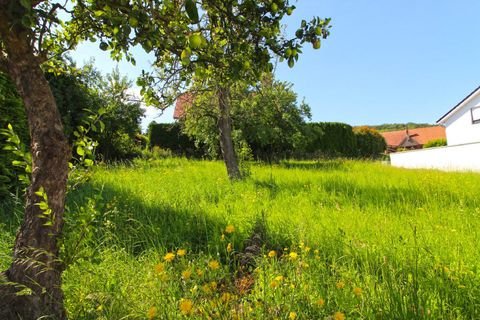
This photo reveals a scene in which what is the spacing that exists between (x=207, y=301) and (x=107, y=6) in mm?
1875

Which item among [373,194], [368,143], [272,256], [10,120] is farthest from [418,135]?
[272,256]

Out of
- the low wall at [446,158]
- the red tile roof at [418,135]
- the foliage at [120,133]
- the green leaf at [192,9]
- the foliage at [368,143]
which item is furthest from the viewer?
the red tile roof at [418,135]

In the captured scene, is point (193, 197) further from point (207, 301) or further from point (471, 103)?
point (471, 103)

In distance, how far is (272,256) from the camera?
8.69ft

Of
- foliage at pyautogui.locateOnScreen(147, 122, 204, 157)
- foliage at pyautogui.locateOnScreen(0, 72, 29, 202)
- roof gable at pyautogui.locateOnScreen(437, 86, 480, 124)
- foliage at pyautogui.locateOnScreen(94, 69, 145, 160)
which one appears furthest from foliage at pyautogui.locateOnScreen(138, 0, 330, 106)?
roof gable at pyautogui.locateOnScreen(437, 86, 480, 124)

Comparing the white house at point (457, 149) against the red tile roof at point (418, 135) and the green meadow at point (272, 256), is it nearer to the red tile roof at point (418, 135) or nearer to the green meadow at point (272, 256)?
the green meadow at point (272, 256)

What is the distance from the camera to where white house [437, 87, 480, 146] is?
78.7 ft

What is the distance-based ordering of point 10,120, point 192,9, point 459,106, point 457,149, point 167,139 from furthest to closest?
point 459,106 → point 167,139 → point 457,149 → point 10,120 → point 192,9

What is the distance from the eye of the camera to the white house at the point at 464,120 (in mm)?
24000

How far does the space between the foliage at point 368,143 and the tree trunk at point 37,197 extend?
2413 centimetres

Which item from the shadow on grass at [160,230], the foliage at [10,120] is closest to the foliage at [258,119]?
the foliage at [10,120]

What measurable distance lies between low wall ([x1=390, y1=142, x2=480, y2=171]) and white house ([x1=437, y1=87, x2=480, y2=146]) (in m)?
6.02

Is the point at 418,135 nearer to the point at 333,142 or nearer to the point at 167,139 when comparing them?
the point at 333,142

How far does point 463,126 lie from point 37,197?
29.2 metres
